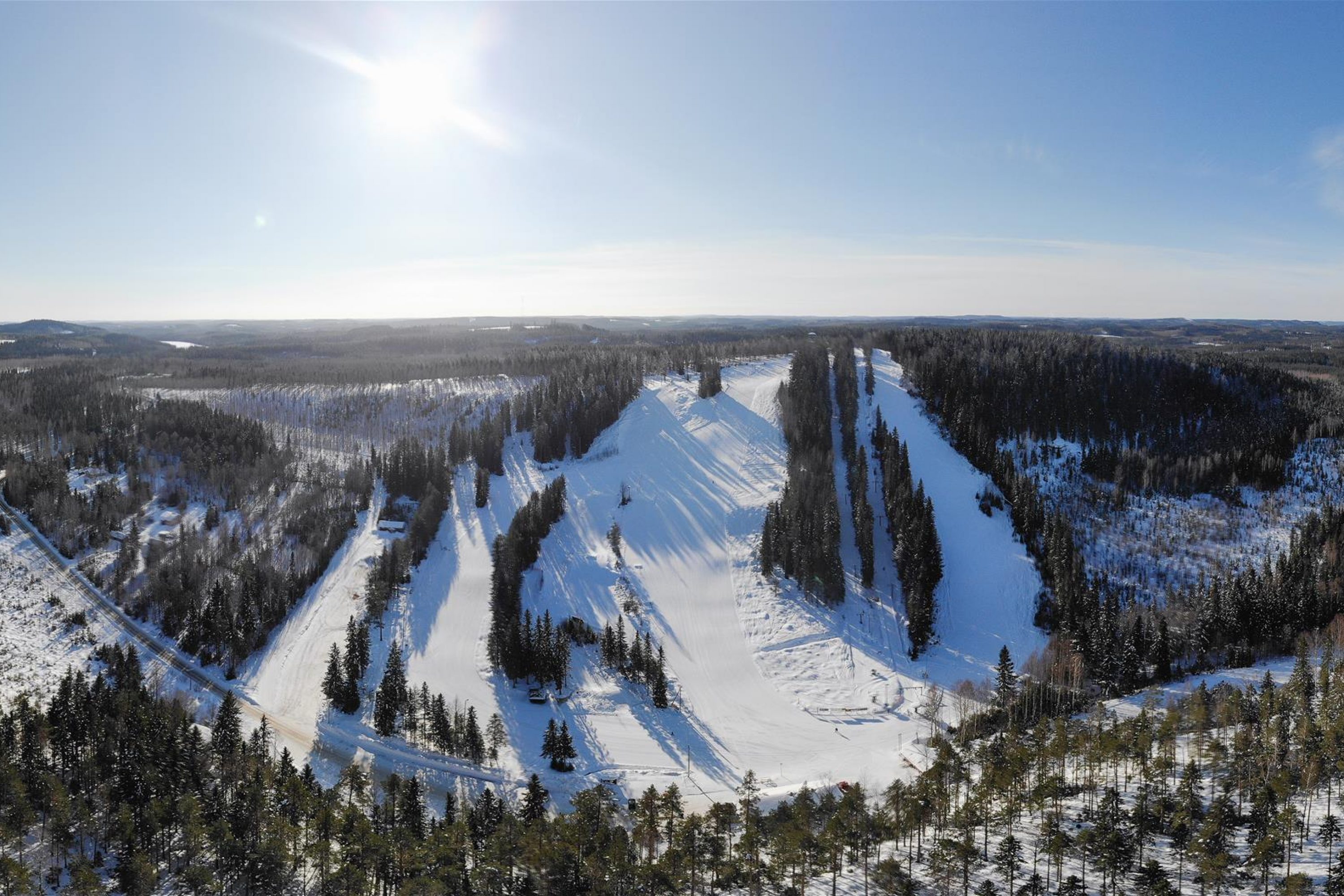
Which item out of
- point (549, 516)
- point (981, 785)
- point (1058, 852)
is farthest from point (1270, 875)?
point (549, 516)

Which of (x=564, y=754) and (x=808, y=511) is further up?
(x=808, y=511)

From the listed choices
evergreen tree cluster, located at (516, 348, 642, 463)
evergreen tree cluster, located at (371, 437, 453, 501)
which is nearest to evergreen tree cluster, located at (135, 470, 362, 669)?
evergreen tree cluster, located at (371, 437, 453, 501)

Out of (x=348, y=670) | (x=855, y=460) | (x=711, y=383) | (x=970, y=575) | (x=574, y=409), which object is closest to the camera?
(x=348, y=670)

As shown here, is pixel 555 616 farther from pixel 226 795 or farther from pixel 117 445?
pixel 117 445

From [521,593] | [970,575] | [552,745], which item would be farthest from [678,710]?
[970,575]

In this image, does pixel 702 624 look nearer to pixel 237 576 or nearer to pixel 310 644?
pixel 310 644

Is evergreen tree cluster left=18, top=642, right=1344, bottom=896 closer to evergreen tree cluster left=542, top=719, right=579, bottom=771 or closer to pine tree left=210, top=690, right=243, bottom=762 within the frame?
pine tree left=210, top=690, right=243, bottom=762
